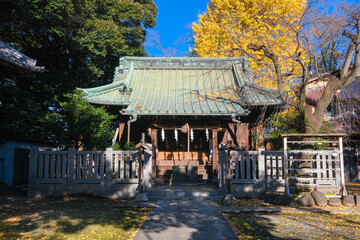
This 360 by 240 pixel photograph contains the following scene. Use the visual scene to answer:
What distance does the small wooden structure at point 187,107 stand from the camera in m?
13.1

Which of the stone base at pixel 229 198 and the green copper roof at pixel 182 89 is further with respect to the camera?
the green copper roof at pixel 182 89

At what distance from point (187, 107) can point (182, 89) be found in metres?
2.24

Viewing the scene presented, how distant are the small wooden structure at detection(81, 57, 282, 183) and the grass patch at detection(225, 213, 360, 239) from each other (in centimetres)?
562

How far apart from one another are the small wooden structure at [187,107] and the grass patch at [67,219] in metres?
4.71

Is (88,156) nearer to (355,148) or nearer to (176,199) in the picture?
(176,199)

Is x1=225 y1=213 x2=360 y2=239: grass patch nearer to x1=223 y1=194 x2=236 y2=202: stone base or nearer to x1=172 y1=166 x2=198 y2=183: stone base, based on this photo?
x1=223 y1=194 x2=236 y2=202: stone base

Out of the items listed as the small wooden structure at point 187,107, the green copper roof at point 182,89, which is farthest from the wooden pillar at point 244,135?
the green copper roof at point 182,89

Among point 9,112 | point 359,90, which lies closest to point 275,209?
point 9,112

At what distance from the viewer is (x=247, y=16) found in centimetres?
2142

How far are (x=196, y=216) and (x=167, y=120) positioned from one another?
22.6 feet

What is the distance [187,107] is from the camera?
43.4 feet

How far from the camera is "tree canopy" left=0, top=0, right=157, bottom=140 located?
15.2 m

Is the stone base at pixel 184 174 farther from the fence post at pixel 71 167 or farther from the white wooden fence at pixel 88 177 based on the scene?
the fence post at pixel 71 167

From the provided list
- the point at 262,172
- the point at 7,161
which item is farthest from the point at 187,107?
the point at 7,161
